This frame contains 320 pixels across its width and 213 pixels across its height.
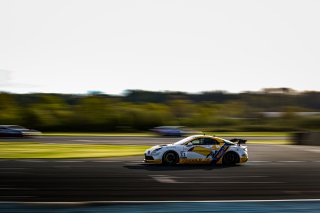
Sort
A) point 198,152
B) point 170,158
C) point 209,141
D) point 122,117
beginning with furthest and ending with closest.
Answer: point 122,117
point 209,141
point 198,152
point 170,158

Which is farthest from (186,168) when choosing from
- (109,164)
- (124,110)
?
(124,110)

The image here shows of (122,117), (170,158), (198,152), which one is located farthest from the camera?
(122,117)

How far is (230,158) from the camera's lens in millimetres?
19844

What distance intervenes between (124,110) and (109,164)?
65.0 m

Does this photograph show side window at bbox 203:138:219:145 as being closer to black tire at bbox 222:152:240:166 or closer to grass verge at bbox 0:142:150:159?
black tire at bbox 222:152:240:166

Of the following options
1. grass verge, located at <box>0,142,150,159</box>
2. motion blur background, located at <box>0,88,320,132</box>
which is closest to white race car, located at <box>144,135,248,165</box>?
grass verge, located at <box>0,142,150,159</box>

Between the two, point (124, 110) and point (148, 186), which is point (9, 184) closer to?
point (148, 186)

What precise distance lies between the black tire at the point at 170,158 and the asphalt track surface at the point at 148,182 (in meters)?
0.37

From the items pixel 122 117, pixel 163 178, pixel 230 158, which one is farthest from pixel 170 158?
pixel 122 117

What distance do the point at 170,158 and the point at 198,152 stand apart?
3.66ft

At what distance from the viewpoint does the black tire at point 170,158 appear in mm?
19219

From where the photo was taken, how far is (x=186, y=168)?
60.0 feet

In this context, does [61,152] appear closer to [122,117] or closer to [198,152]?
[198,152]

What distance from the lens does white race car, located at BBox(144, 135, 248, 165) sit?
19.2 meters
